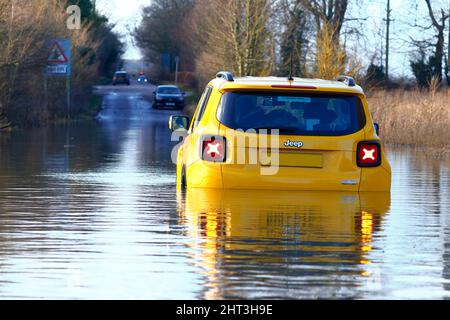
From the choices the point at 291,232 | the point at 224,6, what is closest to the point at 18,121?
the point at 224,6

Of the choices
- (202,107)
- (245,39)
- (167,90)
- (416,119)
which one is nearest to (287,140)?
(202,107)

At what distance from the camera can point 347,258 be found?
991 centimetres

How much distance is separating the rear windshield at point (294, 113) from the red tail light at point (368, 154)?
7.3 inches

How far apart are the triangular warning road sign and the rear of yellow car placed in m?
33.8

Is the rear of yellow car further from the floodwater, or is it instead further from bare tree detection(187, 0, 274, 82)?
bare tree detection(187, 0, 274, 82)

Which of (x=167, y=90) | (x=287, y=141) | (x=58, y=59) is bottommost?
(x=167, y=90)

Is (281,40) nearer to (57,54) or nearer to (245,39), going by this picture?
(245,39)

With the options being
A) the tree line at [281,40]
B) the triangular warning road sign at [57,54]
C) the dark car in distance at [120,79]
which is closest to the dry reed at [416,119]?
the tree line at [281,40]

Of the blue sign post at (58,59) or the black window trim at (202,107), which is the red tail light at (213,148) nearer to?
the black window trim at (202,107)

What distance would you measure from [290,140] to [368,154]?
0.85 meters

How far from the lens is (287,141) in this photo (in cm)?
1325

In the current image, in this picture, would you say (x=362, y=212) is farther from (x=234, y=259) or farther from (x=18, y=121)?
(x=18, y=121)
